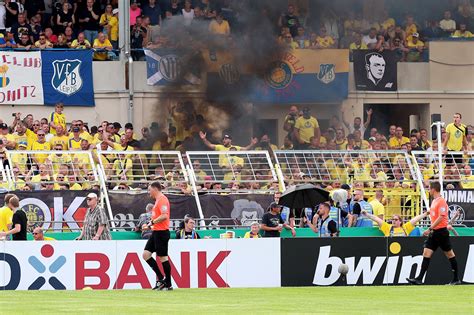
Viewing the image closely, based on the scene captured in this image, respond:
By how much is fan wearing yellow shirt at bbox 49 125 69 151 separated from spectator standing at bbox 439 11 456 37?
37.9 ft

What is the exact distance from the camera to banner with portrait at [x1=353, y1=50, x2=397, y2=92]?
33.8 m

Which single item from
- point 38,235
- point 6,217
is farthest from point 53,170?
point 6,217

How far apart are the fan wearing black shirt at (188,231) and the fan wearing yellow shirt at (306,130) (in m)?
6.42

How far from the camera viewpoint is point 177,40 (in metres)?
32.0

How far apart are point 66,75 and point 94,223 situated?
824 centimetres

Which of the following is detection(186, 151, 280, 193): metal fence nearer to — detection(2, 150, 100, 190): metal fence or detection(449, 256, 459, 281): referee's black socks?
detection(2, 150, 100, 190): metal fence

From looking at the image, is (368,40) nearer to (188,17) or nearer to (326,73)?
(326,73)

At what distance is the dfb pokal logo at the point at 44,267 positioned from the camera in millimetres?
23078

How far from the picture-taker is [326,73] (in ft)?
109

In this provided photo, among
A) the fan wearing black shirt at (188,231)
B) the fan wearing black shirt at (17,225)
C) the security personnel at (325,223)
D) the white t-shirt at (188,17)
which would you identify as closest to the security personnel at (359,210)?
the security personnel at (325,223)

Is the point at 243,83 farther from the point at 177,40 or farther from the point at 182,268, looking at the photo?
the point at 182,268

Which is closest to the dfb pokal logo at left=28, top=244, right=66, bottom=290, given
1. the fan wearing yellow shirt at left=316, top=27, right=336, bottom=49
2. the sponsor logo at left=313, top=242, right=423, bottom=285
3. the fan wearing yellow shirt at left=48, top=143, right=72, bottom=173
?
the fan wearing yellow shirt at left=48, top=143, right=72, bottom=173

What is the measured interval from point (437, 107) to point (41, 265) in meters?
14.7

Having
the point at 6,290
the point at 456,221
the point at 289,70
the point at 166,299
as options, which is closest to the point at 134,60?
the point at 289,70
